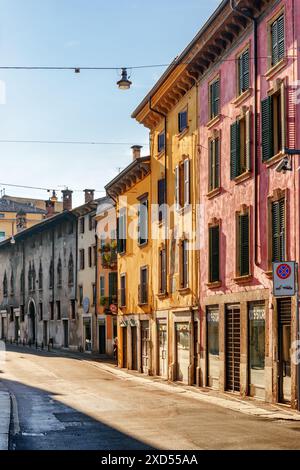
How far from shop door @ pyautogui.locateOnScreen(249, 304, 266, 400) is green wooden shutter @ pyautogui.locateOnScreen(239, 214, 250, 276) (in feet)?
4.36

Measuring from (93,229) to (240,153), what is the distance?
106 feet

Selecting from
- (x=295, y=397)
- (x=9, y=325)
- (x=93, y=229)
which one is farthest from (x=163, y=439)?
(x=9, y=325)

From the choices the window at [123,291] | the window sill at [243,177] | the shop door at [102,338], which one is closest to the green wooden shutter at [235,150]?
the window sill at [243,177]

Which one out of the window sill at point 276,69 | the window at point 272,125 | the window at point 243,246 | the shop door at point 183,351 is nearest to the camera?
the window sill at point 276,69

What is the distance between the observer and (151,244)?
132 ft

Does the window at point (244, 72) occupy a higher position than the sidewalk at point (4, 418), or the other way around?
the window at point (244, 72)

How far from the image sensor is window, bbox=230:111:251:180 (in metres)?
27.8

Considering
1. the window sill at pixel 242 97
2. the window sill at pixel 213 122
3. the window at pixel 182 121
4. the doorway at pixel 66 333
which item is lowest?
the doorway at pixel 66 333

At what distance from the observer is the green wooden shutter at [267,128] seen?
83.0 feet

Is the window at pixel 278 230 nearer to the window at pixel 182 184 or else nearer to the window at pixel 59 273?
the window at pixel 182 184

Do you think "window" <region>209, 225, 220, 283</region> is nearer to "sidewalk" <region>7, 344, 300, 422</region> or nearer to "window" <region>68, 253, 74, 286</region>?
"sidewalk" <region>7, 344, 300, 422</region>

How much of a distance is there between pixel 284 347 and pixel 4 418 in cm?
899

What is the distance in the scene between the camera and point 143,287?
42062mm

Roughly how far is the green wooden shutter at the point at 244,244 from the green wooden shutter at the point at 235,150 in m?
1.61
